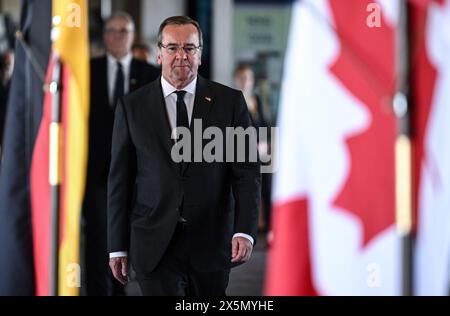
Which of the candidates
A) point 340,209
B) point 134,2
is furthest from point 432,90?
point 134,2

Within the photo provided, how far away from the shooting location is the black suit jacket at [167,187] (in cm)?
415

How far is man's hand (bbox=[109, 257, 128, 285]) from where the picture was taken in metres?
4.25

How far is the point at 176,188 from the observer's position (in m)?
4.15

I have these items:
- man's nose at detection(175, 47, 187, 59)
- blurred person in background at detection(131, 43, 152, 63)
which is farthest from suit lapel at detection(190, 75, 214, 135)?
blurred person in background at detection(131, 43, 152, 63)

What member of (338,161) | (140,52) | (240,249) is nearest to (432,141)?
(338,161)

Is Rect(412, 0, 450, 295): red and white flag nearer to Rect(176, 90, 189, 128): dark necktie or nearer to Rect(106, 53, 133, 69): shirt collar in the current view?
Rect(176, 90, 189, 128): dark necktie

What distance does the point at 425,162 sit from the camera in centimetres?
302

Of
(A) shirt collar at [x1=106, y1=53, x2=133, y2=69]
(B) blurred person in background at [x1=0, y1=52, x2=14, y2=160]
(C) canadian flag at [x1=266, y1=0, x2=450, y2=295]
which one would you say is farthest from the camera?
(B) blurred person in background at [x1=0, y1=52, x2=14, y2=160]

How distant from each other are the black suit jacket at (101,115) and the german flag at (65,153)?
8.44 feet

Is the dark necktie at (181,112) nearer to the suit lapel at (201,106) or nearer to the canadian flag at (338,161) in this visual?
the suit lapel at (201,106)

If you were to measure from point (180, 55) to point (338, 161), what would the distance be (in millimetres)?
1199

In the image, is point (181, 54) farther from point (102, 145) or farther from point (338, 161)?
point (102, 145)

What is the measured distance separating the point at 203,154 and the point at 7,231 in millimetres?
838

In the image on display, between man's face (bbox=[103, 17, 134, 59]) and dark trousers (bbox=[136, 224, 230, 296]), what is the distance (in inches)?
106
